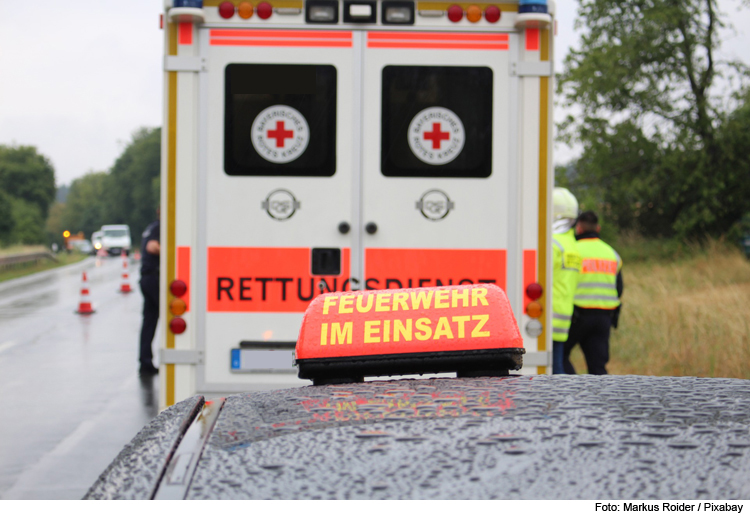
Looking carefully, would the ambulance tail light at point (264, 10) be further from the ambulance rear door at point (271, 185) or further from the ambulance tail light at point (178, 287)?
the ambulance tail light at point (178, 287)

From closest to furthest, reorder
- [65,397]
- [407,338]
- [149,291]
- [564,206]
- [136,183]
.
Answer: [407,338]
[564,206]
[65,397]
[149,291]
[136,183]

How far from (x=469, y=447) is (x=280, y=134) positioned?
11.8 feet

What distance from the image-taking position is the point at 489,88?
4.83 metres

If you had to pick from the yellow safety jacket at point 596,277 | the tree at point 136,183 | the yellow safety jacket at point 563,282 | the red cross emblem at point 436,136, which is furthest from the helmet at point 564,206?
the tree at point 136,183

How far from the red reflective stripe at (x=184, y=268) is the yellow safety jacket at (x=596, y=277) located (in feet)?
10.5

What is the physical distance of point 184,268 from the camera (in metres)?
4.81

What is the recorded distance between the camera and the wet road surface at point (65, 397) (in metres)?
5.56

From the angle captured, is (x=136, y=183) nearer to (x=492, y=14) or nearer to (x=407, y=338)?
(x=492, y=14)

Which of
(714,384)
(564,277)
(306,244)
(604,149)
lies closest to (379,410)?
(714,384)

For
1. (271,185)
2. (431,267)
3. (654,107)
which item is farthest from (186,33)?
(654,107)

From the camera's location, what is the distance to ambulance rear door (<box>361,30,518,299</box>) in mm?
4812

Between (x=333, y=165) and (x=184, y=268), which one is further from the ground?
(x=333, y=165)

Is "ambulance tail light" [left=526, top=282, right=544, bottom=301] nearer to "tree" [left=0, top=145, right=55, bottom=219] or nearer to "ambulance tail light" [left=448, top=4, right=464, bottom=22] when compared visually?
"ambulance tail light" [left=448, top=4, right=464, bottom=22]
